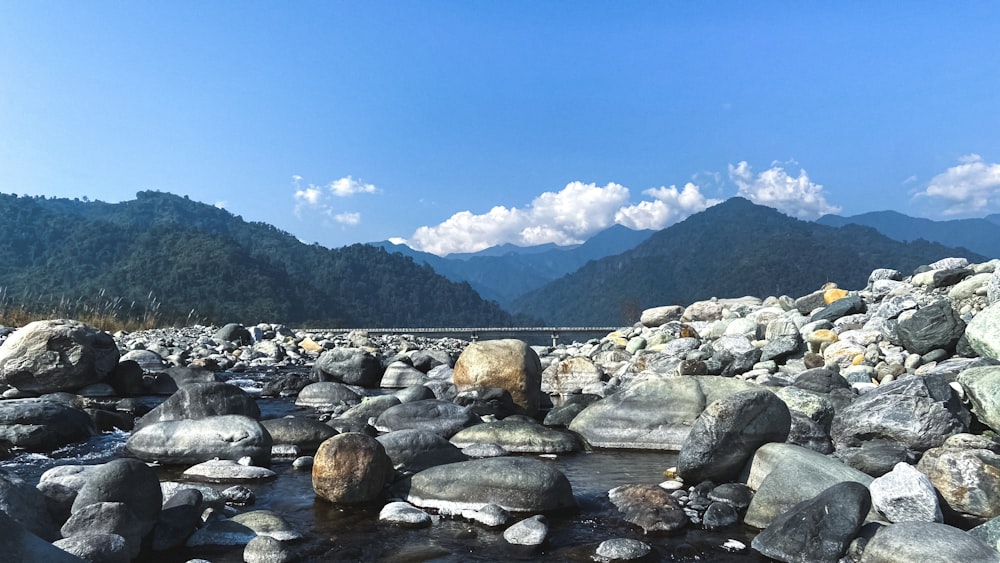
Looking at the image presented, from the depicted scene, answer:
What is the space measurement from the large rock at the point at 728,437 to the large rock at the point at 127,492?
5.79 meters

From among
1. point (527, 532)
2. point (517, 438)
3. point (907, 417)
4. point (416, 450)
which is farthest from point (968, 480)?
point (416, 450)

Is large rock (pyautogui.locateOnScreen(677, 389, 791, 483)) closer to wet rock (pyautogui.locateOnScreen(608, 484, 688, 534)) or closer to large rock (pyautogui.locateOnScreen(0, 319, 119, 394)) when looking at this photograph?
wet rock (pyautogui.locateOnScreen(608, 484, 688, 534))

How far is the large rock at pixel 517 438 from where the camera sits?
1066 cm

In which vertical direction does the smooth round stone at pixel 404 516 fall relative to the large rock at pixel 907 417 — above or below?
below

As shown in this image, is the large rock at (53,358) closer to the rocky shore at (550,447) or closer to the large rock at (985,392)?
the rocky shore at (550,447)

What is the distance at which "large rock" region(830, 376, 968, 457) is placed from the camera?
9133 mm

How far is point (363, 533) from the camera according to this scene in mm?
6816

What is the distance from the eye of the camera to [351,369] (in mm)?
20703

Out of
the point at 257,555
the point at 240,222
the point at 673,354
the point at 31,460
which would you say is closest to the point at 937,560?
the point at 257,555

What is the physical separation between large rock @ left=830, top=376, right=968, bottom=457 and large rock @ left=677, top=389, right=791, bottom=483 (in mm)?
1916

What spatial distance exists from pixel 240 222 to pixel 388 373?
18239 centimetres

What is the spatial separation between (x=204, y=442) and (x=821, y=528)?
7.57m

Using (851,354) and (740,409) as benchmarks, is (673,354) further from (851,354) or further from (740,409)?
(740,409)

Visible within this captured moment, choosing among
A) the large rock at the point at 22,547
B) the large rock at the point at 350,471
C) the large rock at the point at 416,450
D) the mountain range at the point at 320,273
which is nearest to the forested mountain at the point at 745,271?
the mountain range at the point at 320,273
